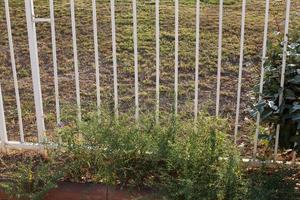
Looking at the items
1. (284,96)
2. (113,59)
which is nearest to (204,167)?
(284,96)

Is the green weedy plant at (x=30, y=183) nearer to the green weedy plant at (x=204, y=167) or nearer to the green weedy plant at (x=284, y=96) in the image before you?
the green weedy plant at (x=204, y=167)

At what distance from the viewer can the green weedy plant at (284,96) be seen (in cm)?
365

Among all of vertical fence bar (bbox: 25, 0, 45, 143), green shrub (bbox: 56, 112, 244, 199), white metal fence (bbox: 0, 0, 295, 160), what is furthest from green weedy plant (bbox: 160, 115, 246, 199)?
vertical fence bar (bbox: 25, 0, 45, 143)

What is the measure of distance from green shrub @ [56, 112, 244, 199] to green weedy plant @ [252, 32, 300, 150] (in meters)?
0.35

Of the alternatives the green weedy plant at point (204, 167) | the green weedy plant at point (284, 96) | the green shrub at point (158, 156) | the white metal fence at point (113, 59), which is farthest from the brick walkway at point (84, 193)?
the green weedy plant at point (284, 96)

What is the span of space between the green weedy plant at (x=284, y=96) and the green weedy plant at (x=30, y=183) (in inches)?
60.4

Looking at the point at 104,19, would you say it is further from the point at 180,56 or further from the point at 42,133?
the point at 42,133

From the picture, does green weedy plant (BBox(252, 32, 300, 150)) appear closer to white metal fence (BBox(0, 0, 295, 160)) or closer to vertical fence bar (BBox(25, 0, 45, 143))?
white metal fence (BBox(0, 0, 295, 160))

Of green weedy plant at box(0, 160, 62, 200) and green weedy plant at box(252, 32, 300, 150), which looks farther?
green weedy plant at box(252, 32, 300, 150)

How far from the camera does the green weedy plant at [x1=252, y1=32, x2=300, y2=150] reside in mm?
3654

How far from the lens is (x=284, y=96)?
3.70 metres

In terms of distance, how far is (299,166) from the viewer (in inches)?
151

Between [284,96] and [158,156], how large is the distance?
989 mm

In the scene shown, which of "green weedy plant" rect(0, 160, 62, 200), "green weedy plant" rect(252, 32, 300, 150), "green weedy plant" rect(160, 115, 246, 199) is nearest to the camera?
"green weedy plant" rect(160, 115, 246, 199)
